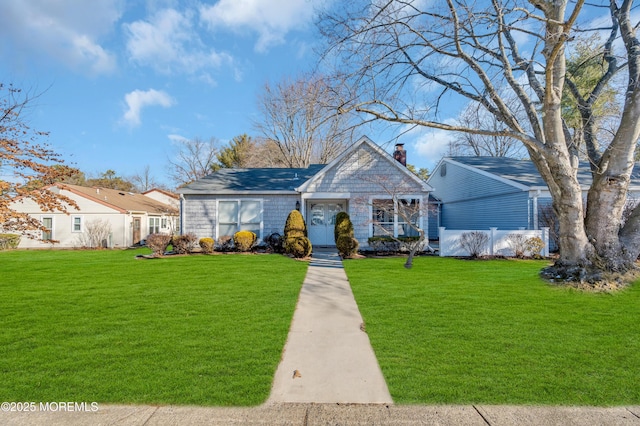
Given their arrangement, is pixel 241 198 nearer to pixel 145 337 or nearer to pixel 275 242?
pixel 275 242

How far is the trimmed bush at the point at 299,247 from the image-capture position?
11.4m

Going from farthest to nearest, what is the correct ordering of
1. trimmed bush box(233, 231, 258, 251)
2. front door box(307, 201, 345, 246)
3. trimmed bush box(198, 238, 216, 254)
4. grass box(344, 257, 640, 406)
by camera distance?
front door box(307, 201, 345, 246) → trimmed bush box(233, 231, 258, 251) → trimmed bush box(198, 238, 216, 254) → grass box(344, 257, 640, 406)

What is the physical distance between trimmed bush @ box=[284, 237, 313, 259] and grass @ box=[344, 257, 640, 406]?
13.9 feet

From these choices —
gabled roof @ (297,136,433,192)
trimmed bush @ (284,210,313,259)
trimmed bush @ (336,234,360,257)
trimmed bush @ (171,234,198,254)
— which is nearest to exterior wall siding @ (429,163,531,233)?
gabled roof @ (297,136,433,192)

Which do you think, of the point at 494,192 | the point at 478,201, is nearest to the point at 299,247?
the point at 494,192

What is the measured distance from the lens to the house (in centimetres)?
1343

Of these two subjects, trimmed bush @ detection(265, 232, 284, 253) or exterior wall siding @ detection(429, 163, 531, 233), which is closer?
trimmed bush @ detection(265, 232, 284, 253)

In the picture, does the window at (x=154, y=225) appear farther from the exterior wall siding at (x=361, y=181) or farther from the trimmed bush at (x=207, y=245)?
the exterior wall siding at (x=361, y=181)

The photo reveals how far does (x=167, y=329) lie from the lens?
4.51 metres

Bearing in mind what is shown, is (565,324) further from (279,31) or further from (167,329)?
(279,31)

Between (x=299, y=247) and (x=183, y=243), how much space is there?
17.1 feet

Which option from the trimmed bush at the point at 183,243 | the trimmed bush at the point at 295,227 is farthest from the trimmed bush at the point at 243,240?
the trimmed bush at the point at 295,227

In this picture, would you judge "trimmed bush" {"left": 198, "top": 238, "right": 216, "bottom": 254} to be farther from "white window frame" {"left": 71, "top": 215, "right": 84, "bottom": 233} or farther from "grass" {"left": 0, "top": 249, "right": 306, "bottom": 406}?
"white window frame" {"left": 71, "top": 215, "right": 84, "bottom": 233}

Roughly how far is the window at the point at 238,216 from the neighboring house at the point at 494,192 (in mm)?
8100
